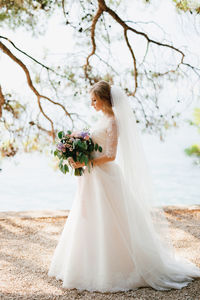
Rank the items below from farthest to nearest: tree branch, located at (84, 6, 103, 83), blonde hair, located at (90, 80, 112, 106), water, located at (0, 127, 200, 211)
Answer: water, located at (0, 127, 200, 211)
tree branch, located at (84, 6, 103, 83)
blonde hair, located at (90, 80, 112, 106)

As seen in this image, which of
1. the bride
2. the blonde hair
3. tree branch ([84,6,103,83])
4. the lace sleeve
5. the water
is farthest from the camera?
the water

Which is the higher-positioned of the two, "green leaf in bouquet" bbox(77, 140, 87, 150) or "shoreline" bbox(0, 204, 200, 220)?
"green leaf in bouquet" bbox(77, 140, 87, 150)

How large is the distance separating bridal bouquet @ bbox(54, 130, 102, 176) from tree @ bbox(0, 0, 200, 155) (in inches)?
104

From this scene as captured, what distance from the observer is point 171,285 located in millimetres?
2617

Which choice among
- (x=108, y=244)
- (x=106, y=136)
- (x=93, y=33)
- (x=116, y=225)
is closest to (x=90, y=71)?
(x=93, y=33)

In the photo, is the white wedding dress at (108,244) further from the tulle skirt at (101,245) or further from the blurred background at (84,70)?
the blurred background at (84,70)

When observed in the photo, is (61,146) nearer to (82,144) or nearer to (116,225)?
(82,144)

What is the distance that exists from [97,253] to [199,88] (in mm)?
3250

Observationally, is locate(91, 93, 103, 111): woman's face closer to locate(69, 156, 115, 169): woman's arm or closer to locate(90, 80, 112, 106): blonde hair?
locate(90, 80, 112, 106): blonde hair

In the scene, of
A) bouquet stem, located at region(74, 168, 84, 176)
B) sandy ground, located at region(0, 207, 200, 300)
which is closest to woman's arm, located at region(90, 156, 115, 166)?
bouquet stem, located at region(74, 168, 84, 176)

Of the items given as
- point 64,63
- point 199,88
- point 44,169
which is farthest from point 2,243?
point 44,169

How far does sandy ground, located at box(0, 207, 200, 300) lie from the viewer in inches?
99.2

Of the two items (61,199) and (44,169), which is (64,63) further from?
(44,169)

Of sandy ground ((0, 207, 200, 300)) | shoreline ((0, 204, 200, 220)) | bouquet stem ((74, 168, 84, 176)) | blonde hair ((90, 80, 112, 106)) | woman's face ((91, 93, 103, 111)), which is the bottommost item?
sandy ground ((0, 207, 200, 300))
